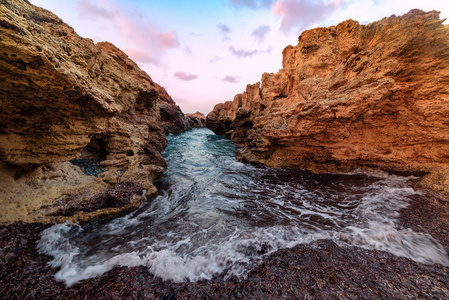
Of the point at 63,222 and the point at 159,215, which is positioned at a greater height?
the point at 63,222

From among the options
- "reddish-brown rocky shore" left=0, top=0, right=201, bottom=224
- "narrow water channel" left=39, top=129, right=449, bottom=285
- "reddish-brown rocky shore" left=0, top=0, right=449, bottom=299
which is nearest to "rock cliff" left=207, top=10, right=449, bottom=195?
"reddish-brown rocky shore" left=0, top=0, right=449, bottom=299

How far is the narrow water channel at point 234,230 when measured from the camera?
294 cm

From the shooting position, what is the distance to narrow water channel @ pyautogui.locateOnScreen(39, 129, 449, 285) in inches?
116

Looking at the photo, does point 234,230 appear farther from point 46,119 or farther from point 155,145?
point 155,145

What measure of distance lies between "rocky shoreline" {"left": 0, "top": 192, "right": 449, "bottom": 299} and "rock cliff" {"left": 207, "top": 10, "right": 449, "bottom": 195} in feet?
16.9

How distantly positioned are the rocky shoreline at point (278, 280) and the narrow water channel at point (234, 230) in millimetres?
194

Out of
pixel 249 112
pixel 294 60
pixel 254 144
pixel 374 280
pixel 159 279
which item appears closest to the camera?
pixel 374 280

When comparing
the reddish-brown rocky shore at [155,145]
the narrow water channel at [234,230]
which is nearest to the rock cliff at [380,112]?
the reddish-brown rocky shore at [155,145]

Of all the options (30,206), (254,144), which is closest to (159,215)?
(30,206)

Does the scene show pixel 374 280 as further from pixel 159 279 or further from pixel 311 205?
pixel 159 279

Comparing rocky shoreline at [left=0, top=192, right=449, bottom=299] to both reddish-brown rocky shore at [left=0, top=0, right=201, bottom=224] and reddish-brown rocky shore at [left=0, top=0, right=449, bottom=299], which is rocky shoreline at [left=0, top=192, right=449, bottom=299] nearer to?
reddish-brown rocky shore at [left=0, top=0, right=449, bottom=299]

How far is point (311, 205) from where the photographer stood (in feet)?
17.5

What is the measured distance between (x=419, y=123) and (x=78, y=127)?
12985 mm

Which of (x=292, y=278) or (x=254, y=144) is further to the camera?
(x=254, y=144)
